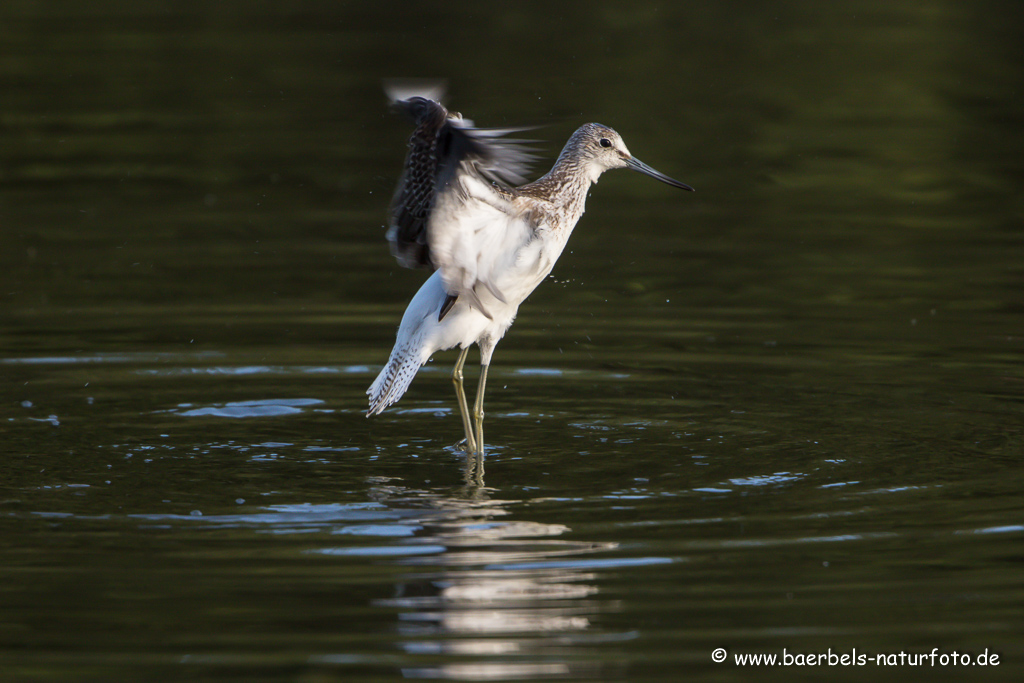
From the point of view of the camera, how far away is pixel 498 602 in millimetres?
5590

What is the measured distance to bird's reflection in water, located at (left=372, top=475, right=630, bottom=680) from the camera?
5.11m

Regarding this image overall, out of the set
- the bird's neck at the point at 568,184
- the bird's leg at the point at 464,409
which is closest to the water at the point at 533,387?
the bird's leg at the point at 464,409

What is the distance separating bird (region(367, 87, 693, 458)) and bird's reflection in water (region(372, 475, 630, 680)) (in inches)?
60.2

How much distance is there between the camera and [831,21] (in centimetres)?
2420

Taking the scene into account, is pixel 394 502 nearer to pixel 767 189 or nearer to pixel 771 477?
pixel 771 477

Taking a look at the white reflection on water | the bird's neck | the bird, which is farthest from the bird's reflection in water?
the bird's neck

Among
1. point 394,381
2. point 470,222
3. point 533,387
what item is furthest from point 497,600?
point 533,387

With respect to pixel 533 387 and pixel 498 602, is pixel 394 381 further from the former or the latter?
pixel 498 602

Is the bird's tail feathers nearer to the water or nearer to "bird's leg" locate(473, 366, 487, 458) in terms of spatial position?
the water

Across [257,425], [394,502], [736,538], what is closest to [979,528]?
[736,538]

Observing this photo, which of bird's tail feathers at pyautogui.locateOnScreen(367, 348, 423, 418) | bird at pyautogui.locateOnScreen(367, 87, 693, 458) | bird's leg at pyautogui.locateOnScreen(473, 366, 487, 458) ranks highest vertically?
bird at pyautogui.locateOnScreen(367, 87, 693, 458)

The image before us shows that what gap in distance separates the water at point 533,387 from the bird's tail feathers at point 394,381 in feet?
0.75

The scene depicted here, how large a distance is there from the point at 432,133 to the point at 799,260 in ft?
20.7

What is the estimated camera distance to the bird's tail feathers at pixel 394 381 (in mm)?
8195
